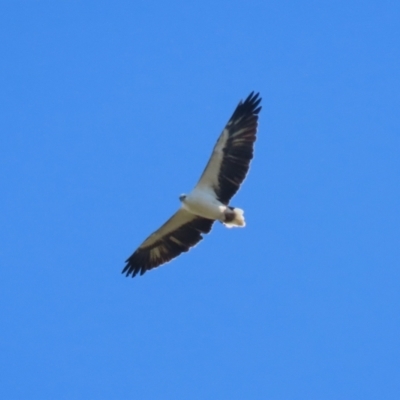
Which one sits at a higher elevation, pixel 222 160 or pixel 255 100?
pixel 255 100

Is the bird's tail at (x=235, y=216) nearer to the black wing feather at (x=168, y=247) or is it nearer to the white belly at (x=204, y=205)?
the white belly at (x=204, y=205)

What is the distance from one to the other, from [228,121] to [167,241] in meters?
2.96

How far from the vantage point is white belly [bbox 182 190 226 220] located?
68.2 feet

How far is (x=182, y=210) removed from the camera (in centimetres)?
2152

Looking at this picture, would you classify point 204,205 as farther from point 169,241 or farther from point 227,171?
point 169,241

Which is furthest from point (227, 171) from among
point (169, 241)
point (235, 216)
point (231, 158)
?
point (169, 241)

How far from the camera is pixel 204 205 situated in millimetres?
20844

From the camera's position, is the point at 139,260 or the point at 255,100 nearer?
the point at 255,100

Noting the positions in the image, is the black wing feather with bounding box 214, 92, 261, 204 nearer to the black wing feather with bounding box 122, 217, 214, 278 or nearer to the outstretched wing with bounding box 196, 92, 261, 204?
the outstretched wing with bounding box 196, 92, 261, 204

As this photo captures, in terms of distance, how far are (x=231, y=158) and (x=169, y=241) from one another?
2.47m

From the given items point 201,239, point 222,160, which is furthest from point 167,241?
point 222,160

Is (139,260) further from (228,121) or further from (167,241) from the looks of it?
(228,121)

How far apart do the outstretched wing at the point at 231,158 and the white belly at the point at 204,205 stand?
20cm

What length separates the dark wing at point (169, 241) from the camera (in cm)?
2167
